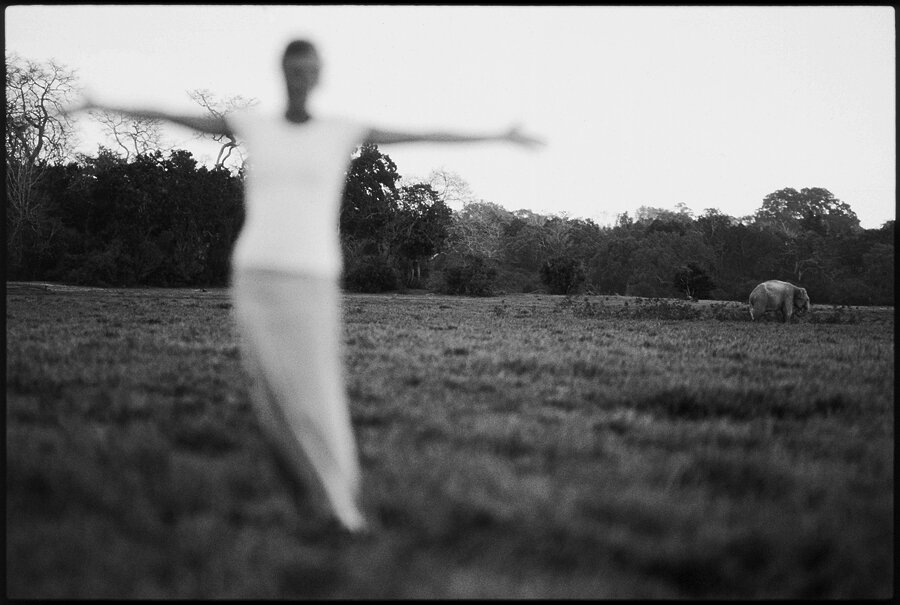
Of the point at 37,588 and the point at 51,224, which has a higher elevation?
the point at 51,224

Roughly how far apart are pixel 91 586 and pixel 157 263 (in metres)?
29.5

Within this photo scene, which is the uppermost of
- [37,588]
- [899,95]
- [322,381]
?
[899,95]

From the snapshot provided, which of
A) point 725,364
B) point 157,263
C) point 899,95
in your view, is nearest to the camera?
point 899,95

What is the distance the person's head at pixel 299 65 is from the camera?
7.80 ft

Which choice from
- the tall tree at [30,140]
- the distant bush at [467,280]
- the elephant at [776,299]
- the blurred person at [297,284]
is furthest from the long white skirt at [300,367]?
the distant bush at [467,280]

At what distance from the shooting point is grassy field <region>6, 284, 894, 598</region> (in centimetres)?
193

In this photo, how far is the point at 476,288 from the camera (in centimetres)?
3316

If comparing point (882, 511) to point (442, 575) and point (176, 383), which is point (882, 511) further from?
point (176, 383)

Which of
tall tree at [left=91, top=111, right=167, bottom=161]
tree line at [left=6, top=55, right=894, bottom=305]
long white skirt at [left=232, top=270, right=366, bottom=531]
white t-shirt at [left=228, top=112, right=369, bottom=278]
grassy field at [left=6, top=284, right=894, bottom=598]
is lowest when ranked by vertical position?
grassy field at [left=6, top=284, right=894, bottom=598]

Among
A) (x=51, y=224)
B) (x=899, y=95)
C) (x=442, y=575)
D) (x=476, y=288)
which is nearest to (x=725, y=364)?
(x=899, y=95)

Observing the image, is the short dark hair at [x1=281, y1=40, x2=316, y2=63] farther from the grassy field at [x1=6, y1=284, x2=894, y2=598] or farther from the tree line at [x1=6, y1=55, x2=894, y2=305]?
the tree line at [x1=6, y1=55, x2=894, y2=305]

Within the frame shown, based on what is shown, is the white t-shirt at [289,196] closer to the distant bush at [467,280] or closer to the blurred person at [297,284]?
the blurred person at [297,284]

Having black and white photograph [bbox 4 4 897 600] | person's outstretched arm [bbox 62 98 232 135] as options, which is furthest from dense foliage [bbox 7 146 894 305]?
person's outstretched arm [bbox 62 98 232 135]

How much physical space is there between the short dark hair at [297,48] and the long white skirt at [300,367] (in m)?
0.96
